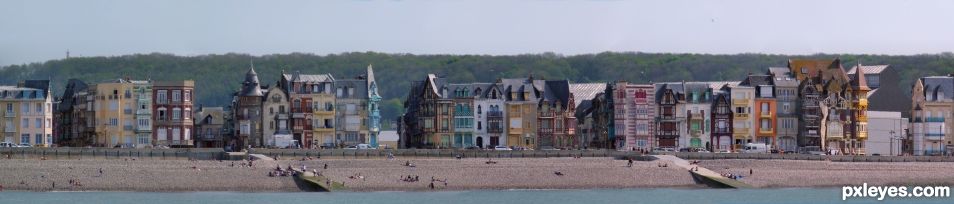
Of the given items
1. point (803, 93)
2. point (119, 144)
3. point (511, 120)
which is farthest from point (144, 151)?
point (803, 93)

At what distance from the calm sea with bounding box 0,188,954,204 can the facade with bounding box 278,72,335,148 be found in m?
31.6

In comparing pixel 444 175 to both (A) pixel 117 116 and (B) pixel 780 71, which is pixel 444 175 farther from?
(B) pixel 780 71

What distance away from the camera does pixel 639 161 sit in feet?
434

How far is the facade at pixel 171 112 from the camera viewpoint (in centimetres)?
14888

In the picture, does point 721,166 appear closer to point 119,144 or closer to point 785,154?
point 785,154

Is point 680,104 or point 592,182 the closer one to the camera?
point 592,182

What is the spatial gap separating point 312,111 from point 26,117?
16.3 meters

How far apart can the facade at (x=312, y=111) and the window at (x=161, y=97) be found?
23.2 ft

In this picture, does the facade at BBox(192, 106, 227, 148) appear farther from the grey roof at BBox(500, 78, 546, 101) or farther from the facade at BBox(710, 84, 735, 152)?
the facade at BBox(710, 84, 735, 152)

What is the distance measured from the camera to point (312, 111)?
150m

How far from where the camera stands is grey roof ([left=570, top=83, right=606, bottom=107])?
164 meters

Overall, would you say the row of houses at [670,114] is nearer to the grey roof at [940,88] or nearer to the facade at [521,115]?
the facade at [521,115]

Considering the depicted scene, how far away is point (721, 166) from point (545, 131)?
22.9 m

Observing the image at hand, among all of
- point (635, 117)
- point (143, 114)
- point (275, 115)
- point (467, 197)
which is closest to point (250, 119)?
point (275, 115)
